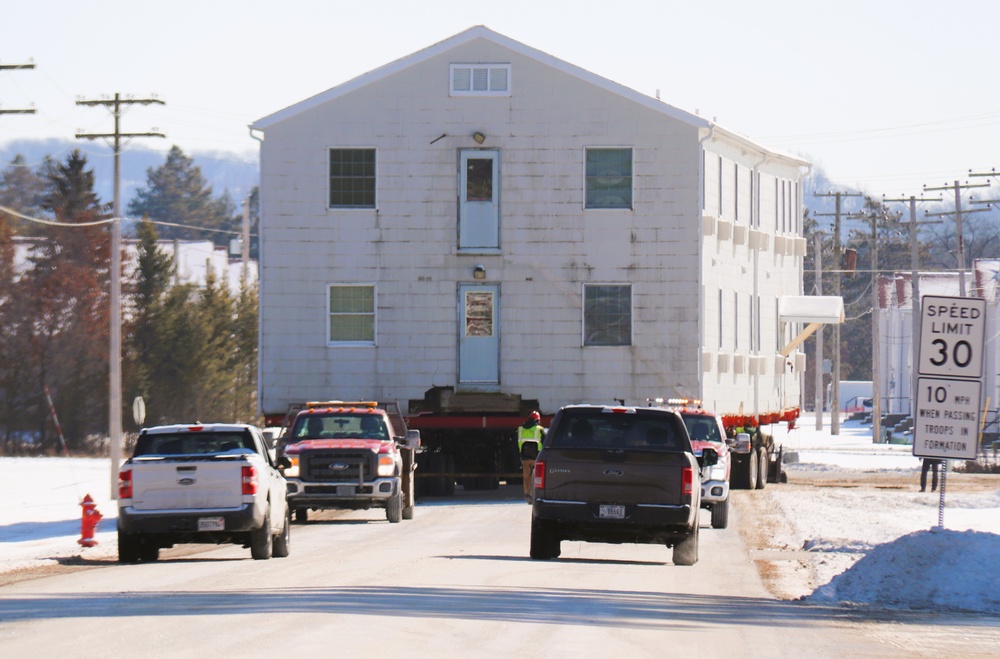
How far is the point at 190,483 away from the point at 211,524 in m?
0.57

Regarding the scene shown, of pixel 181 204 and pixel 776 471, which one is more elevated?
pixel 181 204

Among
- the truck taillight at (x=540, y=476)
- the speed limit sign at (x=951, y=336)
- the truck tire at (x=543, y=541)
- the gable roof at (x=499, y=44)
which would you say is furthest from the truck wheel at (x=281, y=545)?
the gable roof at (x=499, y=44)

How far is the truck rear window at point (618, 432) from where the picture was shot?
2180 cm

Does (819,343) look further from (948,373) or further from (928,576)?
(928,576)

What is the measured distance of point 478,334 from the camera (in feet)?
137

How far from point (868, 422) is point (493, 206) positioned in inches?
3341

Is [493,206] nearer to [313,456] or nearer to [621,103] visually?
[621,103]

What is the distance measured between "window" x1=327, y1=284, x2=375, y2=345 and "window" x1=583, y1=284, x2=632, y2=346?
17.0ft

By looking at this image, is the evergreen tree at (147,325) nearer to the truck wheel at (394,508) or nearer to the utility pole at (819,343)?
the utility pole at (819,343)

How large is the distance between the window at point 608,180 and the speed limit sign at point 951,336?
763 inches

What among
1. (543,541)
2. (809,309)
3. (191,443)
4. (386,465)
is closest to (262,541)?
(191,443)

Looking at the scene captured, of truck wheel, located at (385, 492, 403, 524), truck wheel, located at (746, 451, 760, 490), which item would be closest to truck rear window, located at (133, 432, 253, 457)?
truck wheel, located at (385, 492, 403, 524)

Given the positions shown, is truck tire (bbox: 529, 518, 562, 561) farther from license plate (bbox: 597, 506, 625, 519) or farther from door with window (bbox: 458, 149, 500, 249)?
door with window (bbox: 458, 149, 500, 249)

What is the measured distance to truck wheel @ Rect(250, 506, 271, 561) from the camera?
21.9 metres
